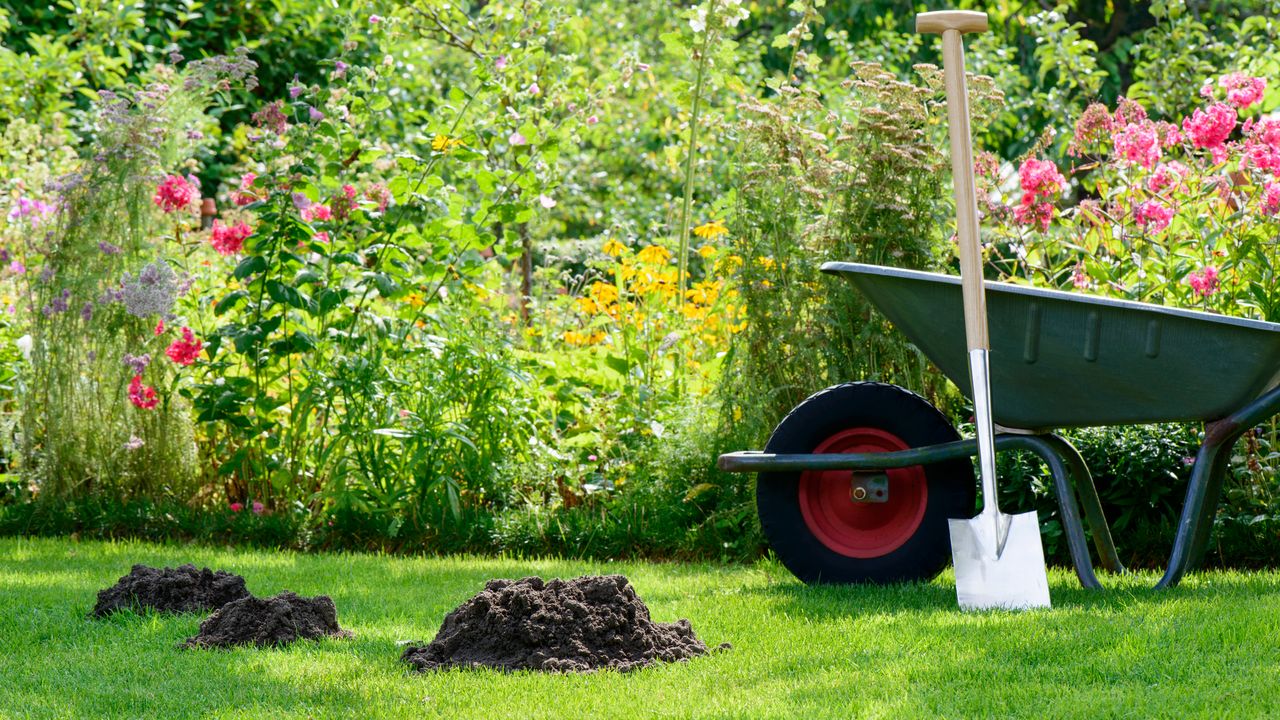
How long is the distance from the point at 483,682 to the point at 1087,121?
2.89 meters

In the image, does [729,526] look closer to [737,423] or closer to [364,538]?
[737,423]

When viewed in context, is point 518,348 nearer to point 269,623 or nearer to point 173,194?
point 173,194

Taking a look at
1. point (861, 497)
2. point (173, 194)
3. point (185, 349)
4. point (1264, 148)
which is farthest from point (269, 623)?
point (1264, 148)

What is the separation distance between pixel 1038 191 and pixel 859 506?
4.43ft

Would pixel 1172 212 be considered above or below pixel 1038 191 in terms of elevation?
below

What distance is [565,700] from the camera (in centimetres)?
237

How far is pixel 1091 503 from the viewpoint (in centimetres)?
353

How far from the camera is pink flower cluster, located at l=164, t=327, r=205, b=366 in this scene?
4.54 metres

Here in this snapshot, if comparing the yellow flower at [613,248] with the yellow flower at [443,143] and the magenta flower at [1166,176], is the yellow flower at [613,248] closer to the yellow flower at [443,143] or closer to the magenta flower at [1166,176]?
the yellow flower at [443,143]

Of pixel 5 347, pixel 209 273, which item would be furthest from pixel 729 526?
pixel 5 347

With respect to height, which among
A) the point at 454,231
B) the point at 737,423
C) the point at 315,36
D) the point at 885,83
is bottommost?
the point at 737,423

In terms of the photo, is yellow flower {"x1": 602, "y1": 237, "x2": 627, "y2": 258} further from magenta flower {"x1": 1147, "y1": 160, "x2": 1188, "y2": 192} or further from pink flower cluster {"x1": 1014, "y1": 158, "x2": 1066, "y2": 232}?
magenta flower {"x1": 1147, "y1": 160, "x2": 1188, "y2": 192}

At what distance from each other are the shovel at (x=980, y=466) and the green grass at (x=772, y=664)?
9cm

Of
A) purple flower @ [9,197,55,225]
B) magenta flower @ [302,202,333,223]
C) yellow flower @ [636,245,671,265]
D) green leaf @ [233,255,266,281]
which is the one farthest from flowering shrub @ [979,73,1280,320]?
purple flower @ [9,197,55,225]
